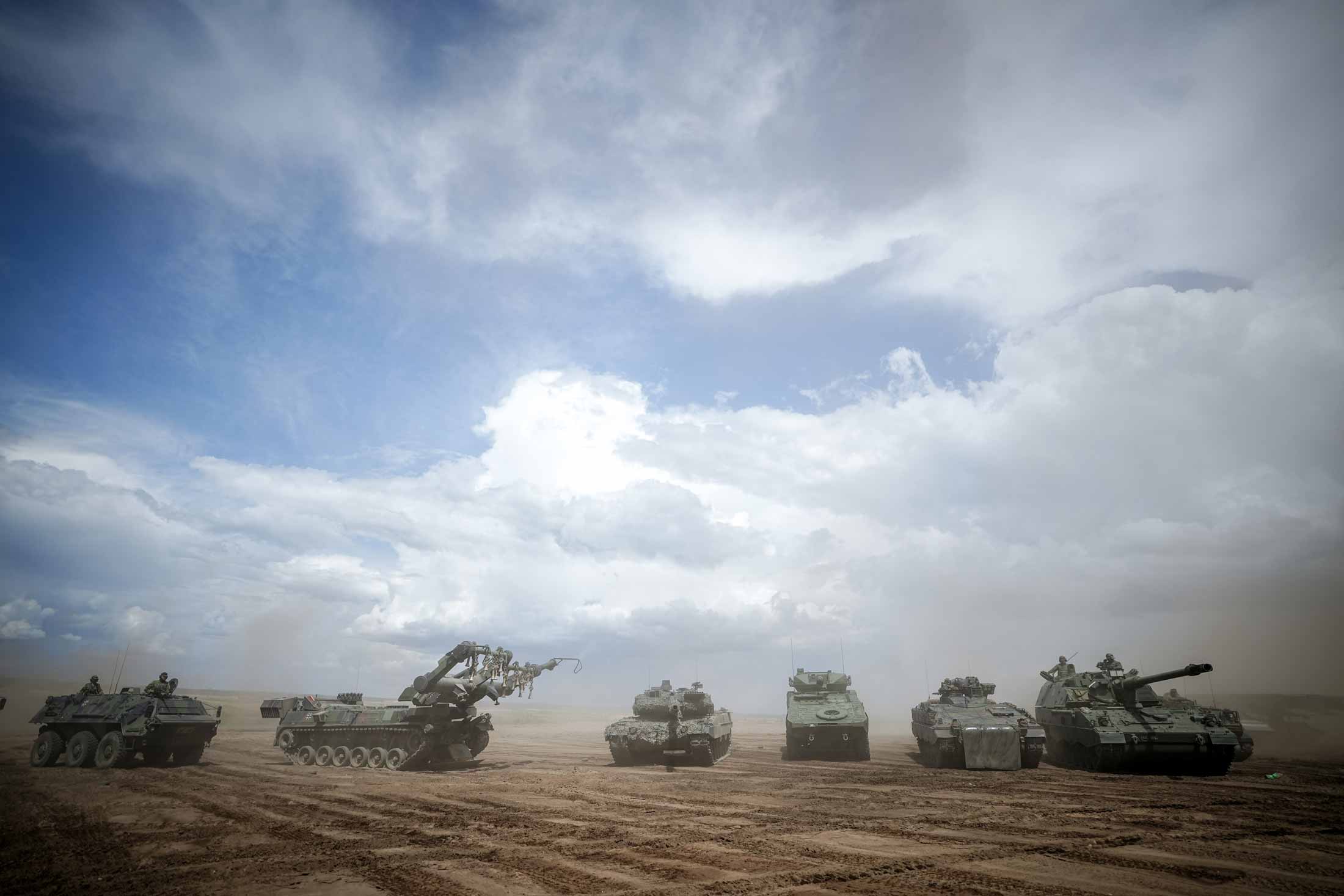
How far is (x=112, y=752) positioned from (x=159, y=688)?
2002 mm

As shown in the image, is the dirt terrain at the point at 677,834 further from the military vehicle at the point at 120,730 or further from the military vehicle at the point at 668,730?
the military vehicle at the point at 668,730

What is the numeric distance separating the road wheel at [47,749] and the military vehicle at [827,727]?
22.7 meters

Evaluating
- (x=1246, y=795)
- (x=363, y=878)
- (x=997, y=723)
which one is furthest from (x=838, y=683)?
(x=363, y=878)

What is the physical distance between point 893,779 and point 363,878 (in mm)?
13172

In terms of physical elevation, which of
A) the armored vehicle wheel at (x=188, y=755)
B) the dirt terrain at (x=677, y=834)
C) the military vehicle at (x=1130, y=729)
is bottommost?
the armored vehicle wheel at (x=188, y=755)

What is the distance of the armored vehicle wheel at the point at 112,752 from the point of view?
1908cm

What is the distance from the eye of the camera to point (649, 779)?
55.4 ft

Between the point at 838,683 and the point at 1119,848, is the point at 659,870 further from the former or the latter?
the point at 838,683

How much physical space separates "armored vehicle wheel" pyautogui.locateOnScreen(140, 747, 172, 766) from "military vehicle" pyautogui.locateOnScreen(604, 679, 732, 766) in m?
13.3

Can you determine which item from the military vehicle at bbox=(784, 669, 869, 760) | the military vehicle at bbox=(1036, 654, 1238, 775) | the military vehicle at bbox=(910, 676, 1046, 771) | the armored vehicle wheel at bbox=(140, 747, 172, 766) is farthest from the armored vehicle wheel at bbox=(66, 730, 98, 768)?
the military vehicle at bbox=(1036, 654, 1238, 775)

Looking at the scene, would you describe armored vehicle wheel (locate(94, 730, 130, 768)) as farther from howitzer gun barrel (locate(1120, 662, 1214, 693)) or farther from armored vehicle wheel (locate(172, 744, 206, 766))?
howitzer gun barrel (locate(1120, 662, 1214, 693))

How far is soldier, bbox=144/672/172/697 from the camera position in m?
20.7

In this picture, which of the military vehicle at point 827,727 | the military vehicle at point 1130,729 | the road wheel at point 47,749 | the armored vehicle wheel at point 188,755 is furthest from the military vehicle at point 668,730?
the road wheel at point 47,749

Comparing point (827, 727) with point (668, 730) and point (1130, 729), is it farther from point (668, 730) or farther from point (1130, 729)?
point (1130, 729)
